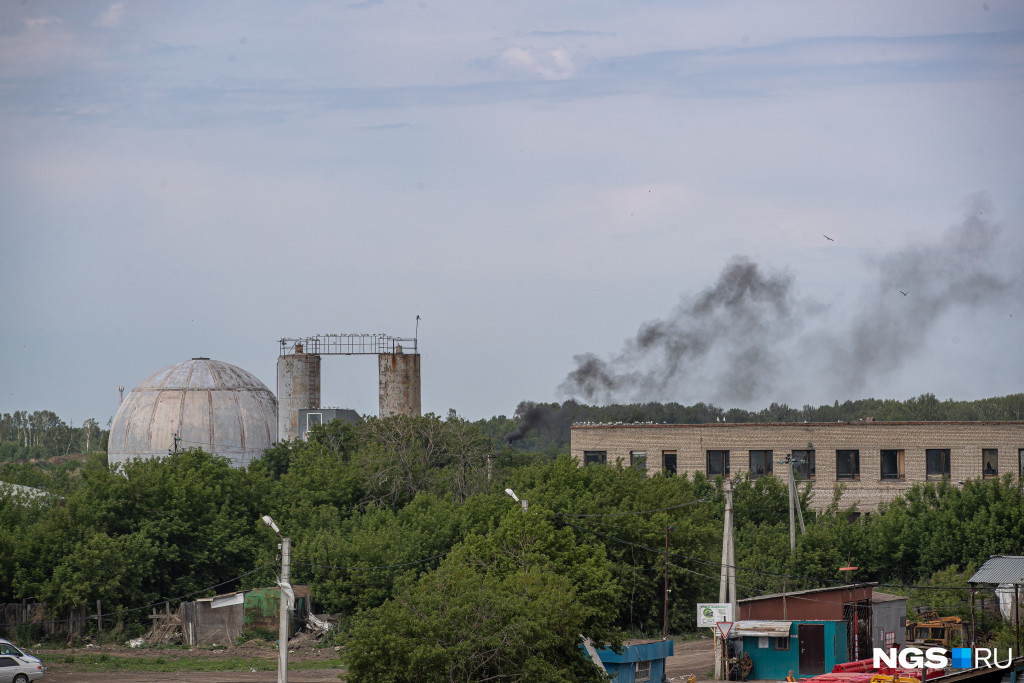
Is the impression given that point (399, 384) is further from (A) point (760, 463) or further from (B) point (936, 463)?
(B) point (936, 463)

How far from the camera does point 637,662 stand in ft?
109

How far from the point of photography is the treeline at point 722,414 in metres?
91.8

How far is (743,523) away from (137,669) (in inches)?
1083

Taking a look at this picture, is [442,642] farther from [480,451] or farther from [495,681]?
[480,451]

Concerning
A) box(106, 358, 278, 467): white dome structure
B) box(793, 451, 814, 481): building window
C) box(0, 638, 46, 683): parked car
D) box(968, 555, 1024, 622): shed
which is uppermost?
box(106, 358, 278, 467): white dome structure

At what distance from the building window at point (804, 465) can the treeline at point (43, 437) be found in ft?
388

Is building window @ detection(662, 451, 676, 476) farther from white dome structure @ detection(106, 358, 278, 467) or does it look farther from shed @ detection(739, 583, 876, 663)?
shed @ detection(739, 583, 876, 663)

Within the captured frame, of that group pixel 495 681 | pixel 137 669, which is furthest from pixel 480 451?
pixel 495 681

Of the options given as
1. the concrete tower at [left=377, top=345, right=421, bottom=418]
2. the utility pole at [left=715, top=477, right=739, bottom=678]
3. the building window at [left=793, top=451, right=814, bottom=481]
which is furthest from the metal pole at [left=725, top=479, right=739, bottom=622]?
the concrete tower at [left=377, top=345, right=421, bottom=418]

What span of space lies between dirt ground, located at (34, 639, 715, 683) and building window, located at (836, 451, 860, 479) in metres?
18.7

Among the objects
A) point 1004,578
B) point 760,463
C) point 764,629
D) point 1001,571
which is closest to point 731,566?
point 764,629

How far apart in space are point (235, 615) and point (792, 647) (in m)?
21.2

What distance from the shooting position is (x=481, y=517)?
45.4 metres

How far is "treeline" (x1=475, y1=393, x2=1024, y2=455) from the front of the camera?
301 ft
